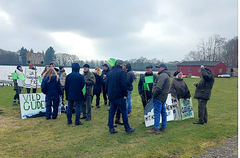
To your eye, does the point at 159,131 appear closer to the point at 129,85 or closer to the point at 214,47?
the point at 129,85

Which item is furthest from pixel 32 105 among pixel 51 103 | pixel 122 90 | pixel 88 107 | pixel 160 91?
pixel 160 91

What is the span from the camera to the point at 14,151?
3.99 meters

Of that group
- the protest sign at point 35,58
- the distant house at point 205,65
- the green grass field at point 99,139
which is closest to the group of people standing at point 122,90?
the green grass field at point 99,139

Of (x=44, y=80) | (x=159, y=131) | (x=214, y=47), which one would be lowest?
(x=159, y=131)

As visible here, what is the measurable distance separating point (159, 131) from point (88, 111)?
297 cm

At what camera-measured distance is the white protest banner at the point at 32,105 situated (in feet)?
23.2

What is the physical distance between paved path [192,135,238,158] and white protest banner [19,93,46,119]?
642 cm

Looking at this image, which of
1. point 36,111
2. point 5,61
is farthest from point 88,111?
point 5,61

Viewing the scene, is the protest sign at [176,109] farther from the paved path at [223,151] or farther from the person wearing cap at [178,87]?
the paved path at [223,151]

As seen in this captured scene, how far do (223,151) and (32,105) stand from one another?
719 centimetres

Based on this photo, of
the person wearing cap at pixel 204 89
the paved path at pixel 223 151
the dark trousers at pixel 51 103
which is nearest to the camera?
the paved path at pixel 223 151

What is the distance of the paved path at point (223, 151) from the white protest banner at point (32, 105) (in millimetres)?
6417

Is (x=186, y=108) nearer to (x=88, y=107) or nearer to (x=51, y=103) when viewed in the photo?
(x=88, y=107)

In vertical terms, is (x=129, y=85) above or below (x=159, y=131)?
above
